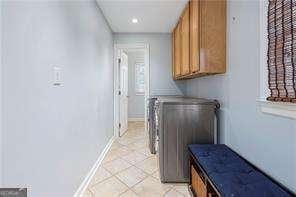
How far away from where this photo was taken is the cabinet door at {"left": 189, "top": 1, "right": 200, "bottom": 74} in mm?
2520

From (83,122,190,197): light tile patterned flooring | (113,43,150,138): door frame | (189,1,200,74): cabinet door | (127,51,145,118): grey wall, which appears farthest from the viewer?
(127,51,145,118): grey wall

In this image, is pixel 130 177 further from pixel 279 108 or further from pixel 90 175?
pixel 279 108

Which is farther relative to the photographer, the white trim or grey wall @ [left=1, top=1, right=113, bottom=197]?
the white trim

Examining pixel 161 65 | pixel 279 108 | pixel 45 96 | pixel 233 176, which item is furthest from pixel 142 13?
pixel 233 176

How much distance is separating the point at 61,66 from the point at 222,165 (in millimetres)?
1553

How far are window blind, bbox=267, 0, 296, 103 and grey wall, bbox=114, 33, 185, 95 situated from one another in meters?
3.36

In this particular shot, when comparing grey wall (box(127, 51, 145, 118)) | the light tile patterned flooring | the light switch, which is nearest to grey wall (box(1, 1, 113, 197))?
the light switch

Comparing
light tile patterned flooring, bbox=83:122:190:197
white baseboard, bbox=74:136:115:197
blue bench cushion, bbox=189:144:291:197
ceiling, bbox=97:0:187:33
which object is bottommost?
light tile patterned flooring, bbox=83:122:190:197

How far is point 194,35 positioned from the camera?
8.71 feet

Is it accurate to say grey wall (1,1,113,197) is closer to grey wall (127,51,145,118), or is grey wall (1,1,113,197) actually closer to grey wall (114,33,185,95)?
grey wall (114,33,185,95)

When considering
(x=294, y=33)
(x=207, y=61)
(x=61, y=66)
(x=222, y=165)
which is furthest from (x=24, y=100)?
(x=207, y=61)

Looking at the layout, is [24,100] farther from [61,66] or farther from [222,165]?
[222,165]

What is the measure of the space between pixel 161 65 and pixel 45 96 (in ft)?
11.9

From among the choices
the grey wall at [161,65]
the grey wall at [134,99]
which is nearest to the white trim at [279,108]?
the grey wall at [161,65]
